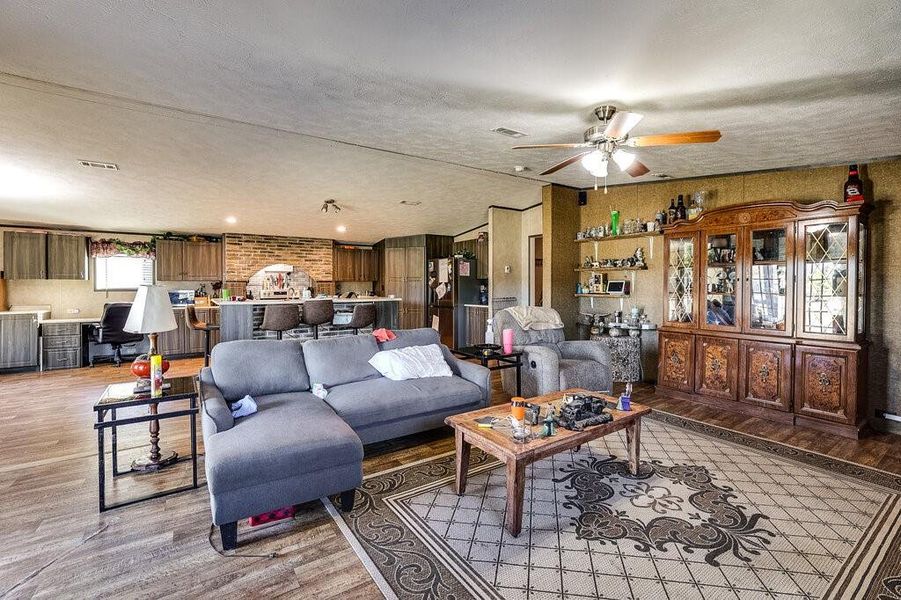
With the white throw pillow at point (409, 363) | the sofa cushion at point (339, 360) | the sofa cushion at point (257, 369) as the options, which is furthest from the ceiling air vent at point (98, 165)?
the white throw pillow at point (409, 363)

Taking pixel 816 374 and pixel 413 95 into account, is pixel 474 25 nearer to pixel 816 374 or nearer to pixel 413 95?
pixel 413 95

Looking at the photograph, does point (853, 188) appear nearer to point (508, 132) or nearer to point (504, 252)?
point (508, 132)

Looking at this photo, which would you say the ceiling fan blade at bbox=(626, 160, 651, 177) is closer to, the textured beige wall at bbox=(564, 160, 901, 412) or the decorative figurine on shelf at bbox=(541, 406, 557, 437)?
the textured beige wall at bbox=(564, 160, 901, 412)

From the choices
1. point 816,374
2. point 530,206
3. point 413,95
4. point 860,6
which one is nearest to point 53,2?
point 413,95

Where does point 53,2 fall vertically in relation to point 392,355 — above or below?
above

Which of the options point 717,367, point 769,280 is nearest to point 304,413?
point 717,367

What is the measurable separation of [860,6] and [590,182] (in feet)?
12.0

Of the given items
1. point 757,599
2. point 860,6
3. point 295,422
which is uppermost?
point 860,6

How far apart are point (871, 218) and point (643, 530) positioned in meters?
3.78

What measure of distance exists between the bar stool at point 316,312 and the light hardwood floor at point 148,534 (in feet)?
8.19

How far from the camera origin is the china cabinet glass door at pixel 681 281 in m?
4.49

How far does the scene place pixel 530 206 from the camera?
23.2 ft

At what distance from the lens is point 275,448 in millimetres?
2096

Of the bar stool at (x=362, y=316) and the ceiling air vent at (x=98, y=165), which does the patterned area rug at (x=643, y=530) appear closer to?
the bar stool at (x=362, y=316)
